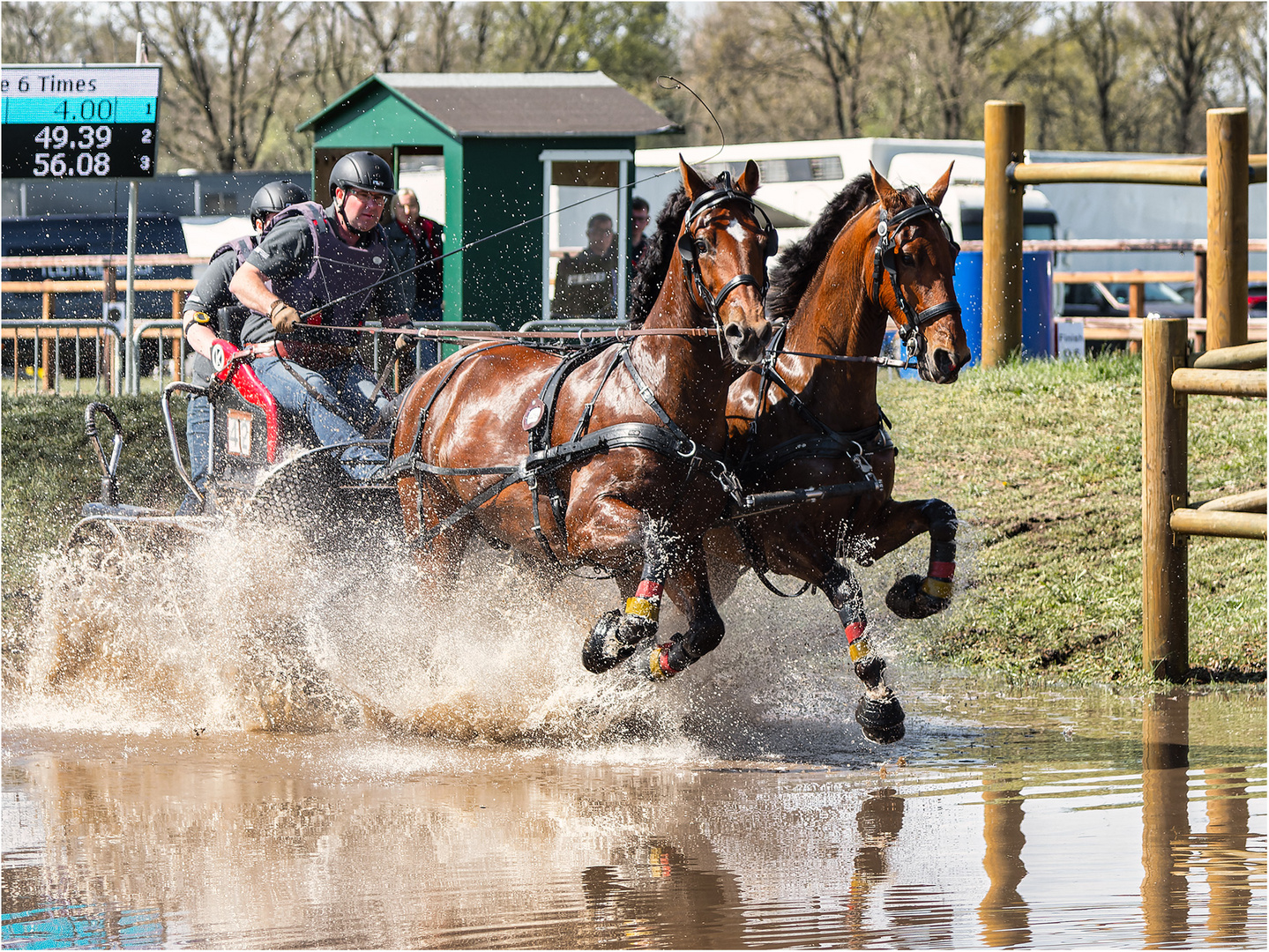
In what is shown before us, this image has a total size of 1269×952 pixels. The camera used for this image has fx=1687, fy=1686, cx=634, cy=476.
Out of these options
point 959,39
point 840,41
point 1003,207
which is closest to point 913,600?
point 1003,207

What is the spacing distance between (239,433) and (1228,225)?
5.15 meters

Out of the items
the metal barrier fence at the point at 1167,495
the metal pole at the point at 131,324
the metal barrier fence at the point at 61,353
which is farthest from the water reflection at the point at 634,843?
the metal barrier fence at the point at 61,353

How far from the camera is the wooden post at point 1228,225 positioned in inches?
344

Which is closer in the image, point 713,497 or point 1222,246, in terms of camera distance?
point 713,497

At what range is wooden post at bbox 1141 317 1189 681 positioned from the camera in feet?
25.7

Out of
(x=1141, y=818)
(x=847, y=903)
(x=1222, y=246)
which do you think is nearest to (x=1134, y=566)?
(x=1222, y=246)

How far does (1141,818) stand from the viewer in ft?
17.9

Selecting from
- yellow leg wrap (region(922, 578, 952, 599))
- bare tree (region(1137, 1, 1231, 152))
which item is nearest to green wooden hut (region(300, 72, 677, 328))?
yellow leg wrap (region(922, 578, 952, 599))

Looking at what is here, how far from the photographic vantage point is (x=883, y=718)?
6289 mm

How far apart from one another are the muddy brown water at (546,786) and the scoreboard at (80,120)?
249 inches

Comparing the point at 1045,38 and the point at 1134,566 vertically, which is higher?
the point at 1045,38

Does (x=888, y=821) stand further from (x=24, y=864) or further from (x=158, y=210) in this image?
(x=158, y=210)

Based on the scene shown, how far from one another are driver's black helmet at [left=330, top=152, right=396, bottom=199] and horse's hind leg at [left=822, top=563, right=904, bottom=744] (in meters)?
2.90

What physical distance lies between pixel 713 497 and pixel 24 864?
2.74m
